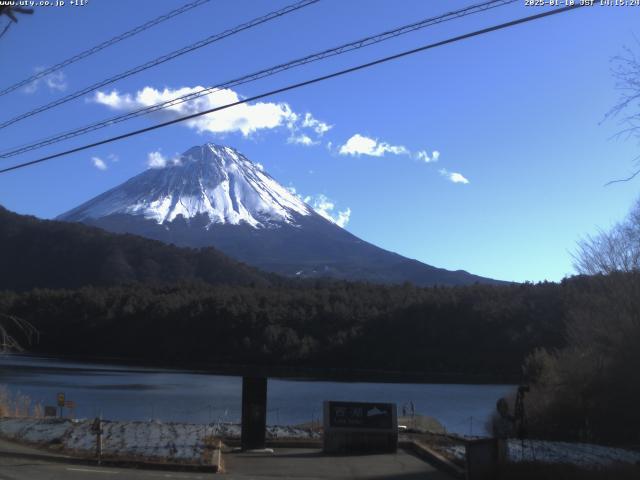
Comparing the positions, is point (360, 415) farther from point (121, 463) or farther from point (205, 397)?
point (205, 397)

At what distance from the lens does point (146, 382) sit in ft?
198

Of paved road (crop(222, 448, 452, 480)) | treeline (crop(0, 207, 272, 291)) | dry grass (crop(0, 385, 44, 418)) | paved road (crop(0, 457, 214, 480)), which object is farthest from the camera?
treeline (crop(0, 207, 272, 291))

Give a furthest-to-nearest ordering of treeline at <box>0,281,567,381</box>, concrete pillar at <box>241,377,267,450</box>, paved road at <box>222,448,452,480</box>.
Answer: treeline at <box>0,281,567,381</box> → concrete pillar at <box>241,377,267,450</box> → paved road at <box>222,448,452,480</box>

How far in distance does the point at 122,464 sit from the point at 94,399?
30.1m

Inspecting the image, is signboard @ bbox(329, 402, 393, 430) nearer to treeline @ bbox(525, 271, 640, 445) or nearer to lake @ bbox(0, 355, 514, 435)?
treeline @ bbox(525, 271, 640, 445)

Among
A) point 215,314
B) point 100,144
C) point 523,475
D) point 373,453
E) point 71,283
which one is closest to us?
point 523,475

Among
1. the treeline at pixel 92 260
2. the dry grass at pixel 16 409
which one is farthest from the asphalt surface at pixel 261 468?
the treeline at pixel 92 260

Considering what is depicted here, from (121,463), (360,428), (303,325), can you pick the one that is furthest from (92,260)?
(121,463)

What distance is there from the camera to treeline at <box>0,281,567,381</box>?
269 feet

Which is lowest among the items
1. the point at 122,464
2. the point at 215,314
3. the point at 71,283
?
the point at 122,464

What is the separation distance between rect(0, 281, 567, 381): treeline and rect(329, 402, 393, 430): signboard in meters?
61.3

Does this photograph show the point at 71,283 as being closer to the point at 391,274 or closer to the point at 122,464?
the point at 391,274

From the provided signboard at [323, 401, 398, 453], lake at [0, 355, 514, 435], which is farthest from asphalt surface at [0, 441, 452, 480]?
lake at [0, 355, 514, 435]

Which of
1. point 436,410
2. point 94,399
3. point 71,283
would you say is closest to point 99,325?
point 71,283
